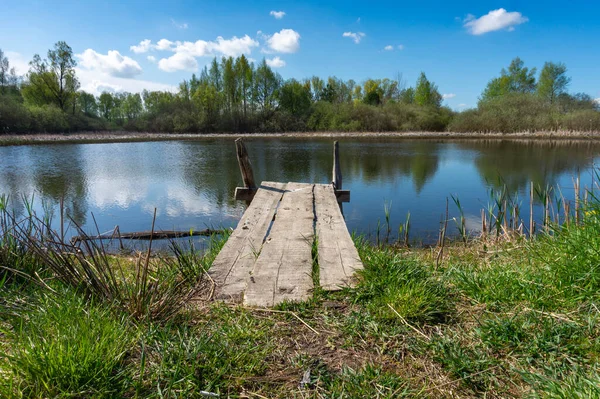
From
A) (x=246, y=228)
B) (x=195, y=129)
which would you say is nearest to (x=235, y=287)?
(x=246, y=228)

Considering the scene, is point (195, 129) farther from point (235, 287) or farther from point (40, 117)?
point (235, 287)

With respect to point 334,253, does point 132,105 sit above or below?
above

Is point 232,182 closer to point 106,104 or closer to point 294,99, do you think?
point 294,99

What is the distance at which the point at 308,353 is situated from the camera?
1848 millimetres

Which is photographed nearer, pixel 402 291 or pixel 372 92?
pixel 402 291

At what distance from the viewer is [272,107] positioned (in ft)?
185

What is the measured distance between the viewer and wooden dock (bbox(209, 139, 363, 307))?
98.5 inches

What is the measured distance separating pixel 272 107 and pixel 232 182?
45588 millimetres

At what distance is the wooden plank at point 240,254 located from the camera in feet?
8.36

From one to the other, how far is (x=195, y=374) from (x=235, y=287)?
967 mm

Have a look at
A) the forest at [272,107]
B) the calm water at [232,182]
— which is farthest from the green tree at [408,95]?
the calm water at [232,182]

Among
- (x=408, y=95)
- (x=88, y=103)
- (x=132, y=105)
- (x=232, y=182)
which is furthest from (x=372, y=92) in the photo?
(x=232, y=182)

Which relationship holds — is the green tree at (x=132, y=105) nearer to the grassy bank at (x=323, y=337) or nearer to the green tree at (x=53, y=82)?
the green tree at (x=53, y=82)

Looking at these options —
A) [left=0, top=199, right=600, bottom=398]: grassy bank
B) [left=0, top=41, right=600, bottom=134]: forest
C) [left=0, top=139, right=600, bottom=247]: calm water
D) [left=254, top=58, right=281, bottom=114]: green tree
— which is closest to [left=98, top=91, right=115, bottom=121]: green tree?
[left=0, top=41, right=600, bottom=134]: forest
